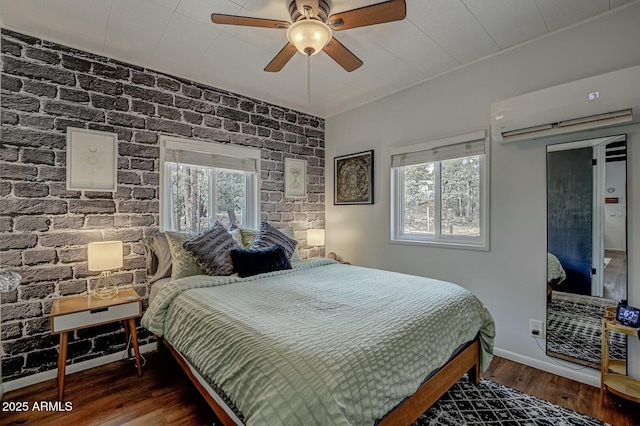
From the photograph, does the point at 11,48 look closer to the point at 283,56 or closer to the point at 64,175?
the point at 64,175

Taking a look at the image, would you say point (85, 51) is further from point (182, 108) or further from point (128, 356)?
point (128, 356)

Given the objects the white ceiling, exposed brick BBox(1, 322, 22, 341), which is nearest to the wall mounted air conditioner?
the white ceiling

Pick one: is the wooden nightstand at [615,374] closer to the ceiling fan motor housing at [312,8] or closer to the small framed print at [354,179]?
the small framed print at [354,179]

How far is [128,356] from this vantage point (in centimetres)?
261

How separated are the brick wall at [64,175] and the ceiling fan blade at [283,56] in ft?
4.06

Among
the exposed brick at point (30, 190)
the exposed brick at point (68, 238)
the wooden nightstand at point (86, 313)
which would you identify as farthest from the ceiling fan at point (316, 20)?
the wooden nightstand at point (86, 313)

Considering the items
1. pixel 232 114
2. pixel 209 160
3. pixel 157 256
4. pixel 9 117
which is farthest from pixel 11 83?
pixel 232 114

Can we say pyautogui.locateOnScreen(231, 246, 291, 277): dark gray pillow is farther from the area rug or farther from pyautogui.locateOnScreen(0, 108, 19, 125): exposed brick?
pyautogui.locateOnScreen(0, 108, 19, 125): exposed brick

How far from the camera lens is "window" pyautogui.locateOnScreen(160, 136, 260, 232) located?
2.92 m

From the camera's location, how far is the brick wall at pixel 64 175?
2184 millimetres

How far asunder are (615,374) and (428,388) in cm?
147

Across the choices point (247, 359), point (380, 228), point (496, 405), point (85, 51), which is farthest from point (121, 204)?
point (496, 405)

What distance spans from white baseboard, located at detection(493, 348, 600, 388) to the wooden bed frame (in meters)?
0.62

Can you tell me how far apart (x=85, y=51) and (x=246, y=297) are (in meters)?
2.41
